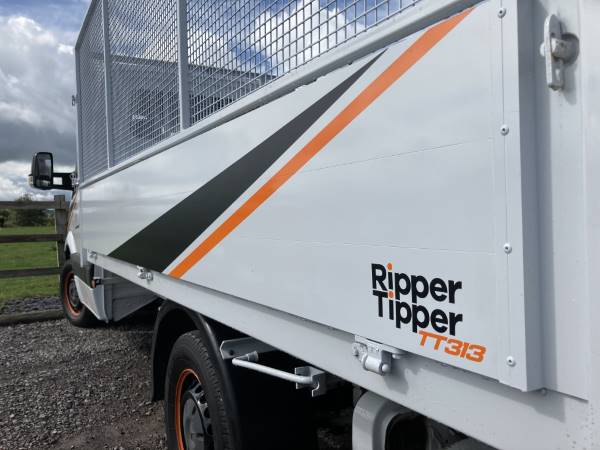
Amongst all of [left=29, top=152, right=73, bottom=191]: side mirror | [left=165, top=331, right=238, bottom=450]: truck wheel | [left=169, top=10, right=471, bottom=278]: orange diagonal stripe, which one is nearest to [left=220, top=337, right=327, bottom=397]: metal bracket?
[left=165, top=331, right=238, bottom=450]: truck wheel

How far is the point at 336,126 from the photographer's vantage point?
132cm

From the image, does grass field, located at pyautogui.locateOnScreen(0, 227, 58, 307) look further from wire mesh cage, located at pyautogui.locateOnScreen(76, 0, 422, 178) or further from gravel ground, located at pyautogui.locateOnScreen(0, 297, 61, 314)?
wire mesh cage, located at pyautogui.locateOnScreen(76, 0, 422, 178)

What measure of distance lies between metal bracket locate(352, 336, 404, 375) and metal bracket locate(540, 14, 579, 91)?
0.64 meters

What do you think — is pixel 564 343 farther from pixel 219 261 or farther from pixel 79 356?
pixel 79 356

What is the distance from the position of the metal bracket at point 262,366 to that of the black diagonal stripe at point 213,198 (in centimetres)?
47

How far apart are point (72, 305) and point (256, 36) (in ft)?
19.2

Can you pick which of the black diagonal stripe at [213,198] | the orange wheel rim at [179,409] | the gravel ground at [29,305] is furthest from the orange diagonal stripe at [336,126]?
the gravel ground at [29,305]

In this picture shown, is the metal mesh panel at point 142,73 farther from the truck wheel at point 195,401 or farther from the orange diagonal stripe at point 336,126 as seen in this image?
the truck wheel at point 195,401

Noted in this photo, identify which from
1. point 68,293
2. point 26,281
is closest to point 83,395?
point 68,293

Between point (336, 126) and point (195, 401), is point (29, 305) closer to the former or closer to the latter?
point (195, 401)

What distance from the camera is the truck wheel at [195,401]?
194 centimetres

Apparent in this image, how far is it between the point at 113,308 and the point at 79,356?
105cm

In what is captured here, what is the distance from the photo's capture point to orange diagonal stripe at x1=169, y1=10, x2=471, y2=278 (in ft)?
3.47

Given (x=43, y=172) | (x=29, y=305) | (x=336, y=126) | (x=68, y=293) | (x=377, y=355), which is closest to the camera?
(x=377, y=355)
